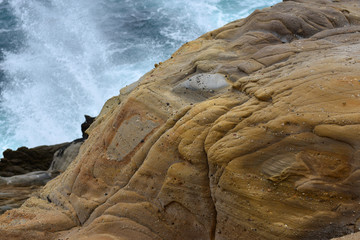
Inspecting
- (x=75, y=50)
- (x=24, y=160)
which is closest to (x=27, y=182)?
(x=24, y=160)

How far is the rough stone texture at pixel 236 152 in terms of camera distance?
5.74 metres

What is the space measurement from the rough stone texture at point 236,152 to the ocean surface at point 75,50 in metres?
12.9

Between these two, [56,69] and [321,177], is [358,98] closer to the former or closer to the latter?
[321,177]

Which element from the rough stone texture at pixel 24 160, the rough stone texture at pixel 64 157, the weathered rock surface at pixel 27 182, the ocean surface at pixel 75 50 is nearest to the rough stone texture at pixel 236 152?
the weathered rock surface at pixel 27 182

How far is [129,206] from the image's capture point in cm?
760

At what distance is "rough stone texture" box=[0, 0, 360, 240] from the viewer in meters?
5.74

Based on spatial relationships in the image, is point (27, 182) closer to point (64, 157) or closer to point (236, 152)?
point (64, 157)

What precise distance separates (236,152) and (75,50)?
873 inches

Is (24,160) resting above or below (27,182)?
above

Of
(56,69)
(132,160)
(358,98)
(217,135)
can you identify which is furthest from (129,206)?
(56,69)

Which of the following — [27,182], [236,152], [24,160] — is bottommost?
[236,152]

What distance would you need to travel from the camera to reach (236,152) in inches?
252

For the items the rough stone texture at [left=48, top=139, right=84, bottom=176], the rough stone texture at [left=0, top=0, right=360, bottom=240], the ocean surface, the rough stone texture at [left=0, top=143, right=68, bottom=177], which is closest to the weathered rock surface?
the rough stone texture at [left=48, top=139, right=84, bottom=176]

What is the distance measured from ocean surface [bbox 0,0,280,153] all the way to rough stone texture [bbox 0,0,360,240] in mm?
12861
